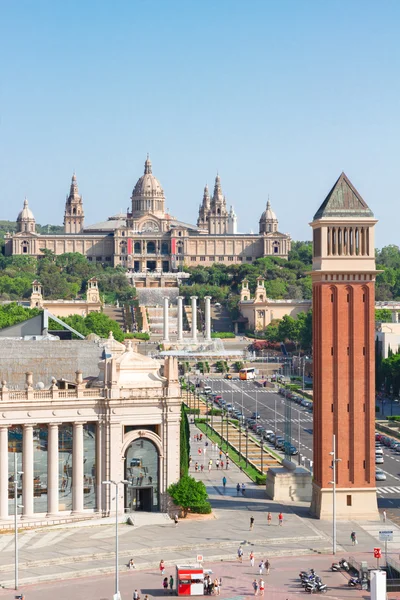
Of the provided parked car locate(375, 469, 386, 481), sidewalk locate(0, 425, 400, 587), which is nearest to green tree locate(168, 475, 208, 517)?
sidewalk locate(0, 425, 400, 587)

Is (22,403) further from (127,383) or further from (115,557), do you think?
(115,557)

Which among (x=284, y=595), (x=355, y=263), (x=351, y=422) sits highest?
(x=355, y=263)

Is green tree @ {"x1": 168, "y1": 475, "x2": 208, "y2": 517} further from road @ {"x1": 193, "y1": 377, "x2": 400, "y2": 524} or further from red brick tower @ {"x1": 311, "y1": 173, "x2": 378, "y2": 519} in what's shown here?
road @ {"x1": 193, "y1": 377, "x2": 400, "y2": 524}

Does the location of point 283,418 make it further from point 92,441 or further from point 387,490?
point 92,441

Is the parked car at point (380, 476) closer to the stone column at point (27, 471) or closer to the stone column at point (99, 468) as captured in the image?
the stone column at point (99, 468)

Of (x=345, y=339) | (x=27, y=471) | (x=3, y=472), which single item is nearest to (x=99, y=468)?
(x=27, y=471)

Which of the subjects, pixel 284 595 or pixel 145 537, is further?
pixel 145 537

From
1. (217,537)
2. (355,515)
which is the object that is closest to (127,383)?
(217,537)
